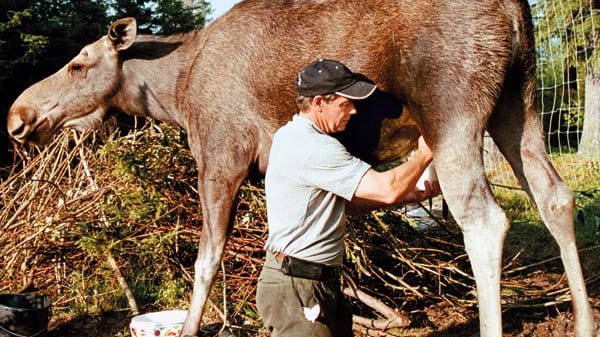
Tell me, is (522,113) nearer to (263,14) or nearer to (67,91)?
(263,14)

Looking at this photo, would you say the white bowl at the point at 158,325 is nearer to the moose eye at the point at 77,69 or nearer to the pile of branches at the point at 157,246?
the pile of branches at the point at 157,246

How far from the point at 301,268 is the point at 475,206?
4.08 feet

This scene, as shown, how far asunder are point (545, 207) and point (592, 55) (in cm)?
1024

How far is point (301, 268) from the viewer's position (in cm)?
370

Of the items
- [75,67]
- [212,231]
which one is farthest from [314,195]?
Answer: [75,67]

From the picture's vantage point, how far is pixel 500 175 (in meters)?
12.4

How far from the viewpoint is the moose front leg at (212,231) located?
16.8 feet

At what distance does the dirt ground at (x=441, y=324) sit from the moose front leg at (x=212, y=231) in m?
0.50

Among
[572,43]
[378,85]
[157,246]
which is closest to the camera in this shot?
[378,85]

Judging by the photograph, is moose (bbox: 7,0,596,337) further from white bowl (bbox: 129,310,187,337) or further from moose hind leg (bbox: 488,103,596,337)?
white bowl (bbox: 129,310,187,337)

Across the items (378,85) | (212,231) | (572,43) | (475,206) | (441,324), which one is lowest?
(572,43)

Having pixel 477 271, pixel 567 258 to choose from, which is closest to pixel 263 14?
pixel 477 271

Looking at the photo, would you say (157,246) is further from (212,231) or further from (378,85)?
(378,85)

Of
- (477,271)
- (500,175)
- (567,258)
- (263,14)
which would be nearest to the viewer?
(477,271)
